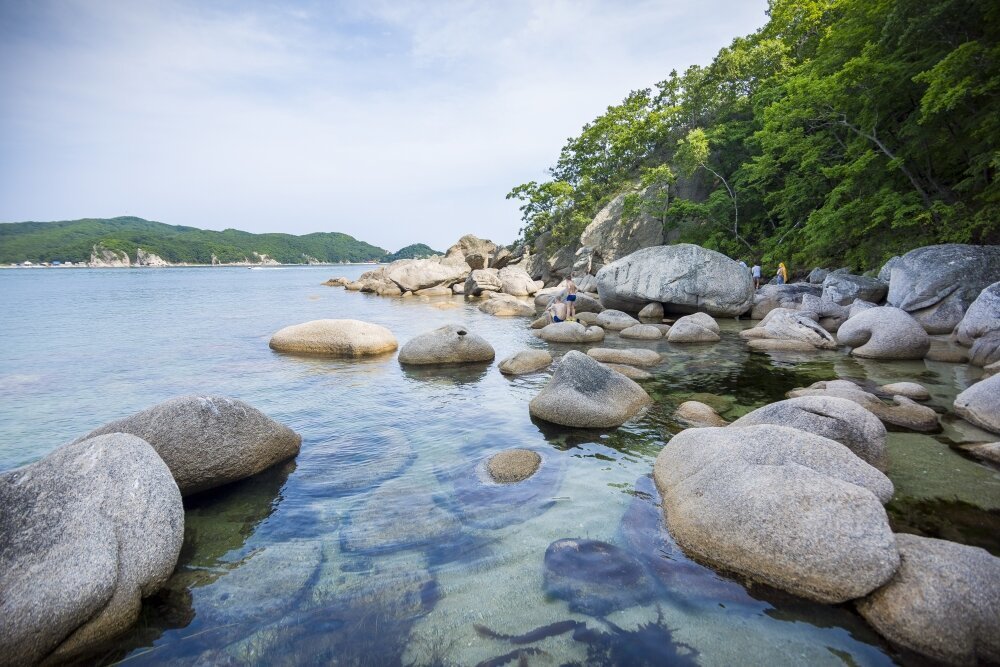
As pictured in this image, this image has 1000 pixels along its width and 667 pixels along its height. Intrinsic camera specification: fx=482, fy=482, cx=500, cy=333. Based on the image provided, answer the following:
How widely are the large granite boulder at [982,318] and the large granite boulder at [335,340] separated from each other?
53.3 ft

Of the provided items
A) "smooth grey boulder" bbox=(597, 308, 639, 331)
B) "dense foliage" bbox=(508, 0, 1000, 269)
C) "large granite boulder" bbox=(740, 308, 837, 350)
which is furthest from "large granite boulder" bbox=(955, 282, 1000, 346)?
"smooth grey boulder" bbox=(597, 308, 639, 331)

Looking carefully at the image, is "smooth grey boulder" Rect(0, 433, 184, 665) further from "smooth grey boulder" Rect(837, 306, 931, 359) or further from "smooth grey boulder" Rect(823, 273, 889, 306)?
"smooth grey boulder" Rect(823, 273, 889, 306)

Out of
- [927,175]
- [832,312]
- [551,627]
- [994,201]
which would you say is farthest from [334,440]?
[927,175]

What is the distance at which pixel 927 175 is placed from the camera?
20.0 meters

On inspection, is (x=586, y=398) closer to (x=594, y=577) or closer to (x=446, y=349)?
(x=594, y=577)

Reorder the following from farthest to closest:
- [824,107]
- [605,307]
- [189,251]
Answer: [189,251] < [605,307] < [824,107]

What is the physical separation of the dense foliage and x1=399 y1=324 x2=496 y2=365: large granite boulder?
16262 mm

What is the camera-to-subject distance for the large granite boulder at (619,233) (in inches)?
1614

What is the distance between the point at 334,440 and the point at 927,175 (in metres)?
25.1

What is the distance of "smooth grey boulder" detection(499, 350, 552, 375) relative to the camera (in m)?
12.7

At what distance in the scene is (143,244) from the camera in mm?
138875

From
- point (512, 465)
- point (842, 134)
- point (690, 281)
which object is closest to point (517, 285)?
point (690, 281)

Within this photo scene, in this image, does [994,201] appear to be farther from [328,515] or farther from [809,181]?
[328,515]

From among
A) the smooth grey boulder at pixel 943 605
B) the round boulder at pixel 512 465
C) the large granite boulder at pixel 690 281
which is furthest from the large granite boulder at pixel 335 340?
the smooth grey boulder at pixel 943 605
